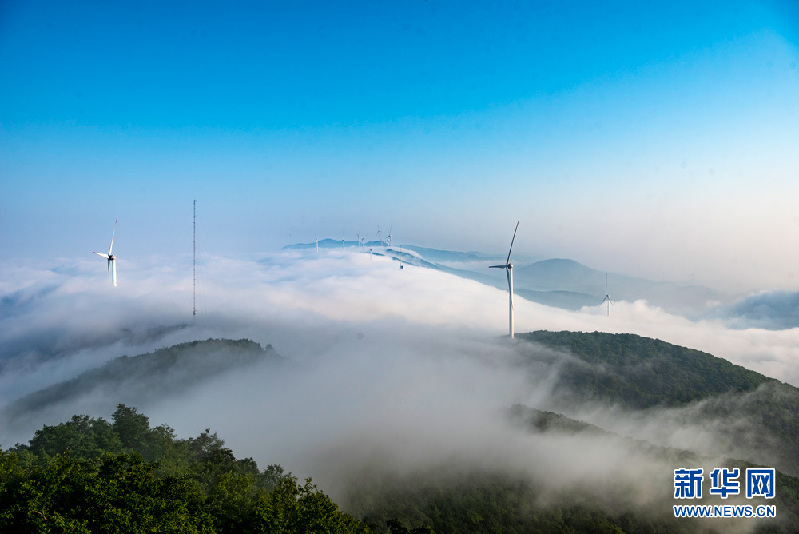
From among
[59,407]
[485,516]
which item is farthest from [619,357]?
[59,407]

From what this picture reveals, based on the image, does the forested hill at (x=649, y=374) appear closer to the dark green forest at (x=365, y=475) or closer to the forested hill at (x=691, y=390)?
the forested hill at (x=691, y=390)

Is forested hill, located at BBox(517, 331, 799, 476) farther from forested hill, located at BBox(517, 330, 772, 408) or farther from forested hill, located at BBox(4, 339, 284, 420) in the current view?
forested hill, located at BBox(4, 339, 284, 420)

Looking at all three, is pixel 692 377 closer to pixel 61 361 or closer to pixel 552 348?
pixel 552 348

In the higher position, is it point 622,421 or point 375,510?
point 375,510

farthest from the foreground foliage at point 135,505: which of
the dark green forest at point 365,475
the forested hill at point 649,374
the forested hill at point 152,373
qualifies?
the forested hill at point 649,374

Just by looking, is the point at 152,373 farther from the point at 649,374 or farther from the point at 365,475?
the point at 649,374

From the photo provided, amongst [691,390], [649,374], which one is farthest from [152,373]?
[691,390]

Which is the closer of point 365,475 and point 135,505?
point 135,505
